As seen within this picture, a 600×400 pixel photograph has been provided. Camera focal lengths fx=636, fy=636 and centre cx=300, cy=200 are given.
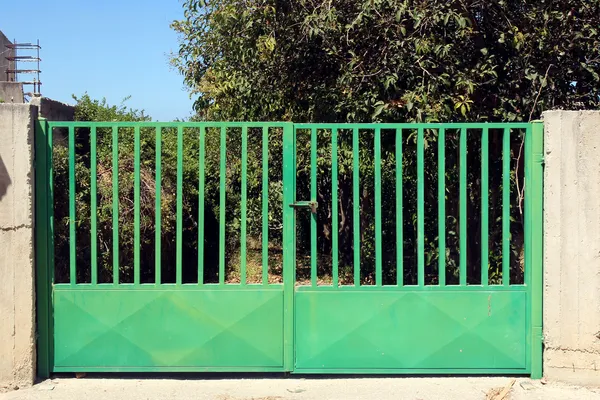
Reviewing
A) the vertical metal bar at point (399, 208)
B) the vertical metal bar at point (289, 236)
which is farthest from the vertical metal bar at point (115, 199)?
the vertical metal bar at point (399, 208)

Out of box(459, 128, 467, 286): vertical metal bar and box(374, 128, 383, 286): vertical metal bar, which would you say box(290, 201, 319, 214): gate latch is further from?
box(459, 128, 467, 286): vertical metal bar

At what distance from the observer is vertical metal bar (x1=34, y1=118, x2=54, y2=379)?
471 centimetres

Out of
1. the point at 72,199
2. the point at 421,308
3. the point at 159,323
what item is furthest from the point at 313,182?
the point at 72,199

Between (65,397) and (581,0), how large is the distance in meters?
5.67

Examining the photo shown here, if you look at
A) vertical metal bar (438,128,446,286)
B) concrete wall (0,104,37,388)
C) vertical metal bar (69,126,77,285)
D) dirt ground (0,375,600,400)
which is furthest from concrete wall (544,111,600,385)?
concrete wall (0,104,37,388)

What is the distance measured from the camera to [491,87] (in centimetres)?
650

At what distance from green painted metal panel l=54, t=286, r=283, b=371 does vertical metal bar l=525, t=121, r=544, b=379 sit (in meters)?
1.89

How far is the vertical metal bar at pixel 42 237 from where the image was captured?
15.4 feet

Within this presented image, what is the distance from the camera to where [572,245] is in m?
4.65

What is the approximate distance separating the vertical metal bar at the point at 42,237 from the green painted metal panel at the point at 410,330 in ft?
6.15

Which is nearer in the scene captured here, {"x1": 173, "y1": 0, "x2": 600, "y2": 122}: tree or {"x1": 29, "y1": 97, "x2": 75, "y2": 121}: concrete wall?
{"x1": 173, "y1": 0, "x2": 600, "y2": 122}: tree

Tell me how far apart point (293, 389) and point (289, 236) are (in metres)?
1.12

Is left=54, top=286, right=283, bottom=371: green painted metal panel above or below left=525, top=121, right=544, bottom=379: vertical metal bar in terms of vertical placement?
below

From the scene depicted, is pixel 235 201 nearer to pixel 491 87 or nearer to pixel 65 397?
pixel 491 87
